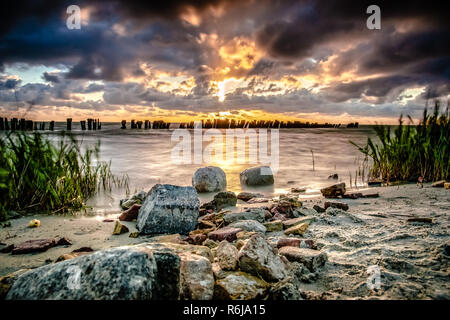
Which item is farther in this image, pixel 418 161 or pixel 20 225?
pixel 418 161

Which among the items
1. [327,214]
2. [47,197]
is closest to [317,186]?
[327,214]

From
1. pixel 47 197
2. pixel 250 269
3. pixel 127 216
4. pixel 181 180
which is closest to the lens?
pixel 250 269

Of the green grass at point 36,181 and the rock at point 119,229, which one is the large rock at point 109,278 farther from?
the green grass at point 36,181

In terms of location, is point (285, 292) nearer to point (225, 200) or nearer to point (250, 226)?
point (250, 226)

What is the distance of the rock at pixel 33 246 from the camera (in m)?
2.65

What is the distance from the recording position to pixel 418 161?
5711 mm

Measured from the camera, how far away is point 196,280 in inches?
66.0

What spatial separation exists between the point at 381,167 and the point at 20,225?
23.1 feet

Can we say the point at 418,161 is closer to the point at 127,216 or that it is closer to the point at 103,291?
the point at 127,216

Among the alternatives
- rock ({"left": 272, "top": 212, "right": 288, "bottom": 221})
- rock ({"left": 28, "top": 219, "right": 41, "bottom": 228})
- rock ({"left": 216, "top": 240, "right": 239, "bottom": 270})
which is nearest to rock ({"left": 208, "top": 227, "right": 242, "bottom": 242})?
rock ({"left": 216, "top": 240, "right": 239, "bottom": 270})

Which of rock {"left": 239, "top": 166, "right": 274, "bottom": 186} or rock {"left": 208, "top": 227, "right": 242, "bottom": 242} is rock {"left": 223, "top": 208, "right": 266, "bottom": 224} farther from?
rock {"left": 239, "top": 166, "right": 274, "bottom": 186}

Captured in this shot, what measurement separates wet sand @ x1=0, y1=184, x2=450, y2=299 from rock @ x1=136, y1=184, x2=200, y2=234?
209 millimetres

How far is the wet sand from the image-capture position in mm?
1712

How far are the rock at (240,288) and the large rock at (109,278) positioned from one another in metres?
0.31
